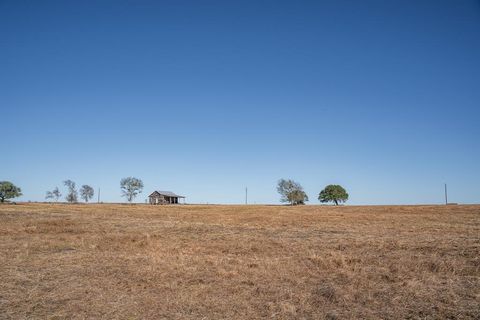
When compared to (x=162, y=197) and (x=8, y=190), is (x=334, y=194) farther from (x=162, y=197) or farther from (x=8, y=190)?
(x=8, y=190)

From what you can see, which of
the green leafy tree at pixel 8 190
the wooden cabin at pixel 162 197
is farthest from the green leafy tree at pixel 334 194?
the green leafy tree at pixel 8 190

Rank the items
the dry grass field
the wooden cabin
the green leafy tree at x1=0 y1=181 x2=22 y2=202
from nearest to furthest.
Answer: the dry grass field, the green leafy tree at x1=0 y1=181 x2=22 y2=202, the wooden cabin

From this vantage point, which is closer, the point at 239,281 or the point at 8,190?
the point at 239,281

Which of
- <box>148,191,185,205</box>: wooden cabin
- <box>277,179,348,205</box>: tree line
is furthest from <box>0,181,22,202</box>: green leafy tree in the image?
<box>277,179,348,205</box>: tree line

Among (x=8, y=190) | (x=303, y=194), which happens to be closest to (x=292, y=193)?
(x=303, y=194)

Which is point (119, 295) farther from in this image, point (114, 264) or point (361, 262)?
point (361, 262)

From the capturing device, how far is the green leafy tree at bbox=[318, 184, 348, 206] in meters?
128

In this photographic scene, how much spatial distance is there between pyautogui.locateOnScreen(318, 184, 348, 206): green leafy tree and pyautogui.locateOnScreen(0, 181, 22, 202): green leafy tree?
105 meters

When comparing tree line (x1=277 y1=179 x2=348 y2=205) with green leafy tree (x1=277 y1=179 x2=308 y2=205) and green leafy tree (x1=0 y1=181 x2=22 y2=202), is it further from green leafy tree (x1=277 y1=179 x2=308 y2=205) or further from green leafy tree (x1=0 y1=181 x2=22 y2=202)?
green leafy tree (x1=0 y1=181 x2=22 y2=202)

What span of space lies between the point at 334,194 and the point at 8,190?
362 ft

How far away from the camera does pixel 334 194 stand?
12725cm

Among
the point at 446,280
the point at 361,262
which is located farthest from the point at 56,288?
the point at 446,280

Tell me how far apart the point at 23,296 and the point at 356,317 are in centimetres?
839

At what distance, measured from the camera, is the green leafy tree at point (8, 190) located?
114625 mm
